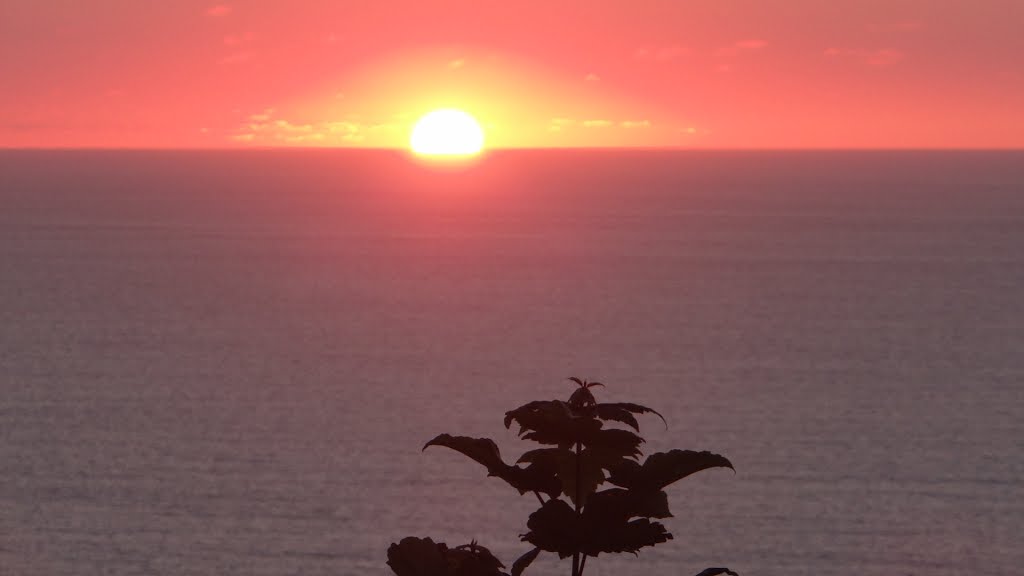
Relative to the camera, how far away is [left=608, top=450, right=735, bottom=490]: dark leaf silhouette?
4.04m

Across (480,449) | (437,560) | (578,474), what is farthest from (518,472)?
(437,560)

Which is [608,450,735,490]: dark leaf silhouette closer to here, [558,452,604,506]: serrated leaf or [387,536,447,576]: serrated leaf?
[558,452,604,506]: serrated leaf

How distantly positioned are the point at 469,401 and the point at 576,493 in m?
77.1

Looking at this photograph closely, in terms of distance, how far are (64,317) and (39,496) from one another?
5685 cm

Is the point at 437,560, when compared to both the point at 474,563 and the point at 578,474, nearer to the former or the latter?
the point at 474,563

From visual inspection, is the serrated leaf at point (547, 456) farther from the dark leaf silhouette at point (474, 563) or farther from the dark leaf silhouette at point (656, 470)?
the dark leaf silhouette at point (474, 563)

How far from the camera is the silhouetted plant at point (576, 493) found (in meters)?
3.90

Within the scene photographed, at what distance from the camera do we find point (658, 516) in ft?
13.1

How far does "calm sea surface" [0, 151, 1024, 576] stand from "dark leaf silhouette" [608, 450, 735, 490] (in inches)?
1896

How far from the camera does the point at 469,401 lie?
80750 mm

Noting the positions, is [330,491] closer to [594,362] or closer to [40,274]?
[594,362]

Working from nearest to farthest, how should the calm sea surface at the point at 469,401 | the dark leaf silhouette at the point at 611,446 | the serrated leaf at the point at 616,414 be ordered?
the serrated leaf at the point at 616,414, the dark leaf silhouette at the point at 611,446, the calm sea surface at the point at 469,401

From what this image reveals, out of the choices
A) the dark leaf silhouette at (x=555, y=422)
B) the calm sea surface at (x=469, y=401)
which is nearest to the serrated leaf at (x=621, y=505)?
the dark leaf silhouette at (x=555, y=422)

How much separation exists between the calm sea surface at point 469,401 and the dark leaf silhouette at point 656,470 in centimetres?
4815
